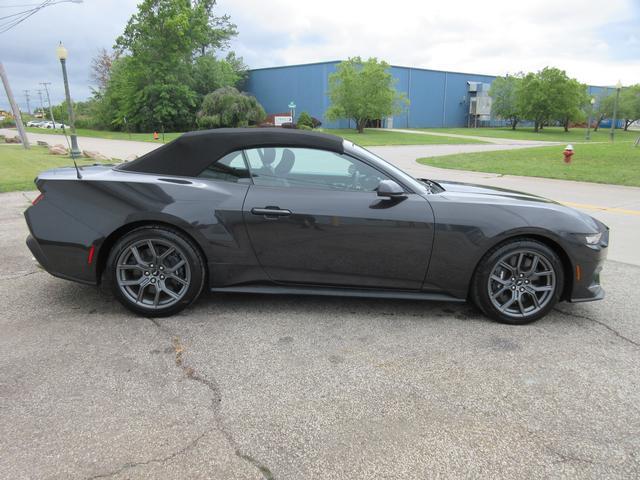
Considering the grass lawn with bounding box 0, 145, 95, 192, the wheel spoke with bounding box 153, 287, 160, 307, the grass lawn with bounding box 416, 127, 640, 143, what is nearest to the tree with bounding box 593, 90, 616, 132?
the grass lawn with bounding box 416, 127, 640, 143

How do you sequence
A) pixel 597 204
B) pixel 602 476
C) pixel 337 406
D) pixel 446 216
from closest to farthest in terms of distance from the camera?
pixel 602 476
pixel 337 406
pixel 446 216
pixel 597 204

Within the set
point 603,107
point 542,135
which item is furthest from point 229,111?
point 603,107

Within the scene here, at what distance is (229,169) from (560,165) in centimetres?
1534

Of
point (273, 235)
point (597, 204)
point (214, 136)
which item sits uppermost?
point (214, 136)

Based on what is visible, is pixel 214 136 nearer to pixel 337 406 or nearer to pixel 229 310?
pixel 229 310

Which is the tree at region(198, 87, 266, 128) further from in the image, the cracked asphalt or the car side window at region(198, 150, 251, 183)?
the cracked asphalt


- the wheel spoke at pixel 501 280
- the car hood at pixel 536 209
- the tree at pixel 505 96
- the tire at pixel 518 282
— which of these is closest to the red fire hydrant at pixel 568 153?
the car hood at pixel 536 209

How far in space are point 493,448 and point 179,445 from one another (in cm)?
149

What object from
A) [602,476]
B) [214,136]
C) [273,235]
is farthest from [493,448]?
A: [214,136]

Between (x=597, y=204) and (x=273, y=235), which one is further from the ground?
(x=273, y=235)

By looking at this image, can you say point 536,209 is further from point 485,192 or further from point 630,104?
point 630,104

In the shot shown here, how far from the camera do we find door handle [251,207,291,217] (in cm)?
355

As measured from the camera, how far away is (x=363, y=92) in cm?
4722

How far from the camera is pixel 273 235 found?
141 inches
